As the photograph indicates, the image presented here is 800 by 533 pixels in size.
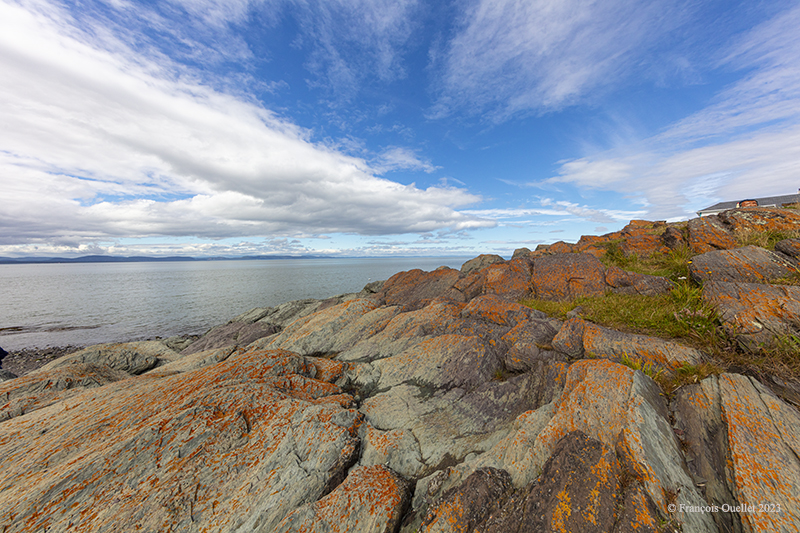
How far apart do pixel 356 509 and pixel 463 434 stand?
10.1ft

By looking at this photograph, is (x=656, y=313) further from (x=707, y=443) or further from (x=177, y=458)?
(x=177, y=458)

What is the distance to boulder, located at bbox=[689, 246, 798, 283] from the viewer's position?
9672 millimetres

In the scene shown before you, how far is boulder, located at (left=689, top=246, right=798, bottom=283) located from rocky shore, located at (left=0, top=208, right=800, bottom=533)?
2.9 inches

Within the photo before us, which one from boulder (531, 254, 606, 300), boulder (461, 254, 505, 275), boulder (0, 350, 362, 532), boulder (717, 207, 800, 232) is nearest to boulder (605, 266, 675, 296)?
boulder (531, 254, 606, 300)

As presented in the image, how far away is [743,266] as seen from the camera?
1002cm

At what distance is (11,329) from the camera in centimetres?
4116

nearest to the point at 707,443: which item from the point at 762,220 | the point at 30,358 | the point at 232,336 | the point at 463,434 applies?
the point at 463,434

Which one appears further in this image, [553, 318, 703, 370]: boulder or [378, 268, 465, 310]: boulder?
[378, 268, 465, 310]: boulder

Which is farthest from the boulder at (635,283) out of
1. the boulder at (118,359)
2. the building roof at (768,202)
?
the building roof at (768,202)

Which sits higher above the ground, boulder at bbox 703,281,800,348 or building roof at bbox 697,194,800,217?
building roof at bbox 697,194,800,217

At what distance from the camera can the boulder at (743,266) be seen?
9672 mm

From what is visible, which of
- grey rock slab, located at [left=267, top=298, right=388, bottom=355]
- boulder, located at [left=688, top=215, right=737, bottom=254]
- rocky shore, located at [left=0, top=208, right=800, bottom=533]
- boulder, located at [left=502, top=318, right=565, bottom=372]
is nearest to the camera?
rocky shore, located at [left=0, top=208, right=800, bottom=533]

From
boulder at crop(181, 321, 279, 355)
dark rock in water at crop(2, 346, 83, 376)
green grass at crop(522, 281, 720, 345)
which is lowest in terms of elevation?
dark rock in water at crop(2, 346, 83, 376)

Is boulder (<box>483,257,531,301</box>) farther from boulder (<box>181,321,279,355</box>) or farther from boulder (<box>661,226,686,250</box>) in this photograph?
boulder (<box>181,321,279,355</box>)
